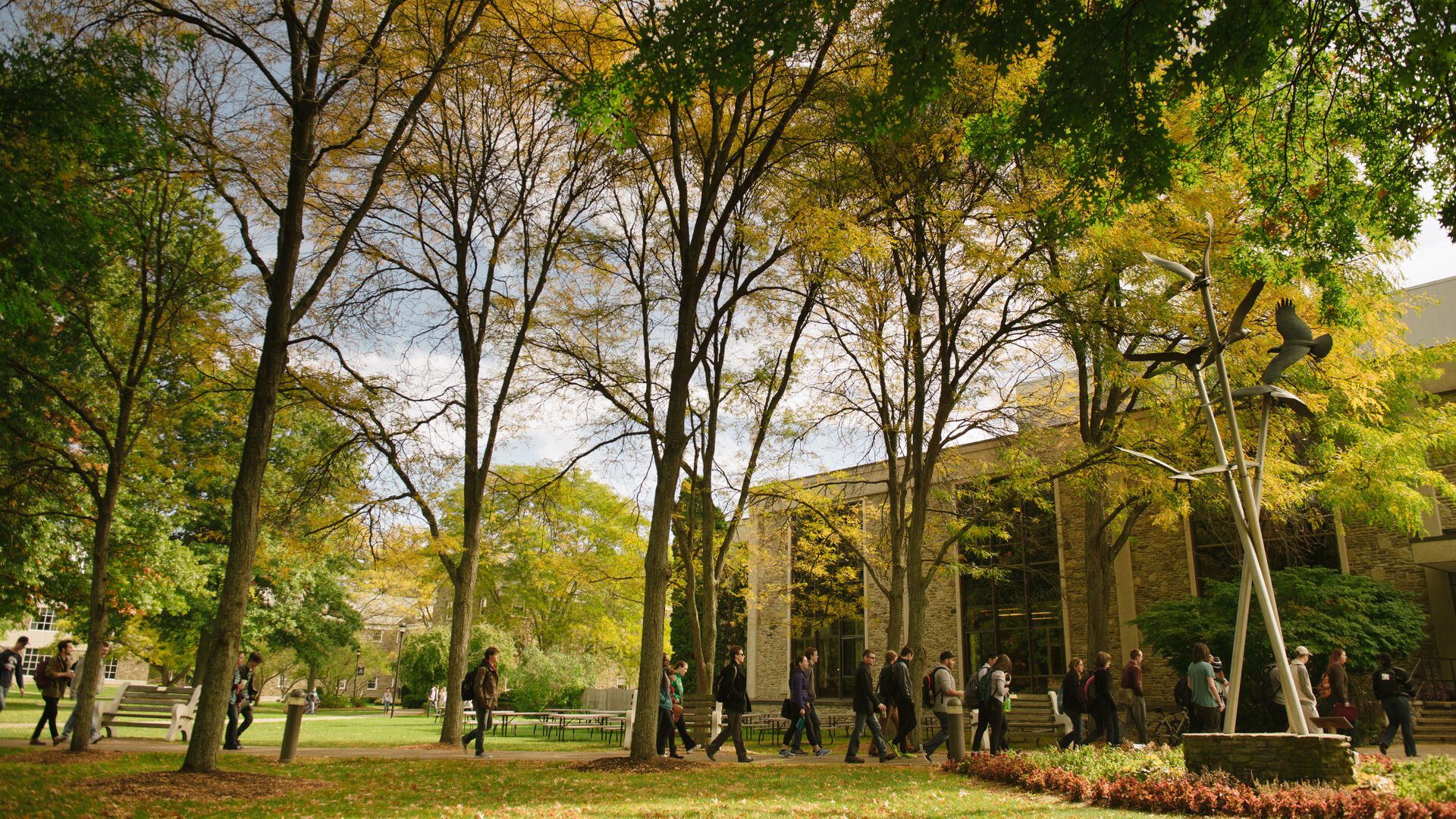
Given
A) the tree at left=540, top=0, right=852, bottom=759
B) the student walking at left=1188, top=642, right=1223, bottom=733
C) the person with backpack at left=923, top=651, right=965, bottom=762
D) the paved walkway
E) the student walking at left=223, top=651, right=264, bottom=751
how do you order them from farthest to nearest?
the student walking at left=223, top=651, right=264, bottom=751 < the person with backpack at left=923, top=651, right=965, bottom=762 < the paved walkway < the student walking at left=1188, top=642, right=1223, bottom=733 < the tree at left=540, top=0, right=852, bottom=759

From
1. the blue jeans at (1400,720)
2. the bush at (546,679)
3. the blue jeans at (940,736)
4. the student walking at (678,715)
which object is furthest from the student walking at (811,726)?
the bush at (546,679)

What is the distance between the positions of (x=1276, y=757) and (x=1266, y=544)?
59.0 ft

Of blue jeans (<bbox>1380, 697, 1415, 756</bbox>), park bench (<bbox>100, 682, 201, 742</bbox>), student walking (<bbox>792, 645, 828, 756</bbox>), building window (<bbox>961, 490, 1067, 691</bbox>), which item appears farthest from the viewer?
building window (<bbox>961, 490, 1067, 691</bbox>)

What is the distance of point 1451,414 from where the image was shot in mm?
18422

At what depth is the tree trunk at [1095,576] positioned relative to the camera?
17.6 metres

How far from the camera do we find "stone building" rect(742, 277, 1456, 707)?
2166 centimetres

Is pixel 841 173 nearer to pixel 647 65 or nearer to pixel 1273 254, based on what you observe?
pixel 1273 254

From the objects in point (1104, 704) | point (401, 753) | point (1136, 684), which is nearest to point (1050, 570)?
point (1136, 684)

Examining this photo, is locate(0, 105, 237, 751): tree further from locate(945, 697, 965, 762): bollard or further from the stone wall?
the stone wall

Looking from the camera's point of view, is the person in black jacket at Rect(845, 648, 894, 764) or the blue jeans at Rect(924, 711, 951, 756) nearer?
the blue jeans at Rect(924, 711, 951, 756)

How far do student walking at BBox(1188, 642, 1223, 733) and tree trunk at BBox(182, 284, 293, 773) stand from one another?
1325 cm

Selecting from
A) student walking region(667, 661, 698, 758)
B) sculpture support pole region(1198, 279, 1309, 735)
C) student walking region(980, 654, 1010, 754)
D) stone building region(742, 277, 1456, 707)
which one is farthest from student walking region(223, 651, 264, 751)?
sculpture support pole region(1198, 279, 1309, 735)

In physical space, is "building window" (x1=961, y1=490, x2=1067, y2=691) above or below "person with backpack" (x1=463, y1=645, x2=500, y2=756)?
above

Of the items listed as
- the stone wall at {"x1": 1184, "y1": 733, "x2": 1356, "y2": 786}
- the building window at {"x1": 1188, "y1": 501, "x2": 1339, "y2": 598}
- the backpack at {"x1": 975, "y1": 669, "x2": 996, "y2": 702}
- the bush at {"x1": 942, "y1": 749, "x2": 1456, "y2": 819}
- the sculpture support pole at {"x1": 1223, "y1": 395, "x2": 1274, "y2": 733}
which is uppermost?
the building window at {"x1": 1188, "y1": 501, "x2": 1339, "y2": 598}
